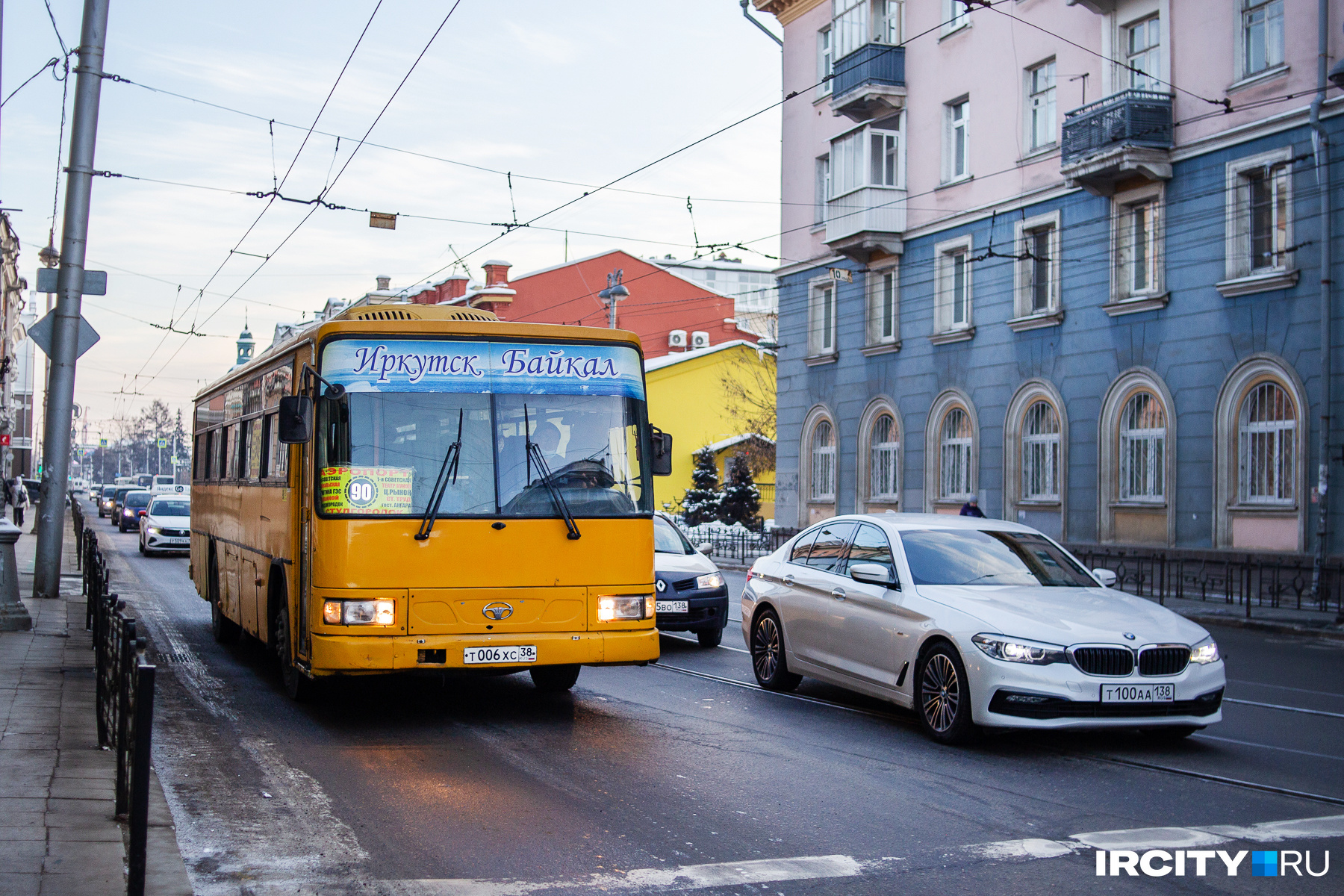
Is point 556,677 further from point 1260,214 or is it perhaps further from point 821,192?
point 821,192

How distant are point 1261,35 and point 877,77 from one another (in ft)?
37.9

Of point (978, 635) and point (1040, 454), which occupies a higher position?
point (1040, 454)

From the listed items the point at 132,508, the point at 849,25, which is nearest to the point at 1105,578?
the point at 849,25

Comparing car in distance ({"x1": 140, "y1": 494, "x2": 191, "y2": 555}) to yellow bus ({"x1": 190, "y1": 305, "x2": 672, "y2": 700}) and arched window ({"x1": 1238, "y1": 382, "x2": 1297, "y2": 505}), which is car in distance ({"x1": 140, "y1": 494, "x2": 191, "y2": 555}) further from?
yellow bus ({"x1": 190, "y1": 305, "x2": 672, "y2": 700})

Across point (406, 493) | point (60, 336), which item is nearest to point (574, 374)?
point (406, 493)

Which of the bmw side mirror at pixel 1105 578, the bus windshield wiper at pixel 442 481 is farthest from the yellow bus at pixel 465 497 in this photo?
the bmw side mirror at pixel 1105 578

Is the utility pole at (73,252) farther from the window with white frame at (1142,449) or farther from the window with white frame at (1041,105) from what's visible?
the window with white frame at (1041,105)

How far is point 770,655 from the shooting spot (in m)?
11.3

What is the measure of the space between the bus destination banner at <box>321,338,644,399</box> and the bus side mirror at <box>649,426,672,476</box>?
0.42 m

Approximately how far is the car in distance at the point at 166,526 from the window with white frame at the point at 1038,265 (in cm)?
2037

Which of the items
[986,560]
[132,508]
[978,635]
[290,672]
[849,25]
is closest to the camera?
[978,635]

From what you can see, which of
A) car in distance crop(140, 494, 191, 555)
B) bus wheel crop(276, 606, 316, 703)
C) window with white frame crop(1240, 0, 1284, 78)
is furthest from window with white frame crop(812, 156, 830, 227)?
bus wheel crop(276, 606, 316, 703)

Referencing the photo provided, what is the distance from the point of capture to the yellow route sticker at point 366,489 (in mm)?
8984

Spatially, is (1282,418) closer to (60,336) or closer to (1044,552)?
(1044,552)
